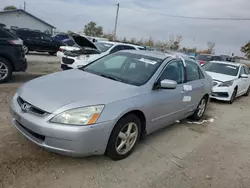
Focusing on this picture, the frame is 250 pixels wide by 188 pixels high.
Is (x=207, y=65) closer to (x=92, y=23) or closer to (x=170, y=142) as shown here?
(x=170, y=142)

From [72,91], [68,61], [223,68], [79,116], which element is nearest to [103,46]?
[68,61]

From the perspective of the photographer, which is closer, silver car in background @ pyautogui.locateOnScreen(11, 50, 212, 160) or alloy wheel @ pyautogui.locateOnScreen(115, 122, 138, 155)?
silver car in background @ pyautogui.locateOnScreen(11, 50, 212, 160)

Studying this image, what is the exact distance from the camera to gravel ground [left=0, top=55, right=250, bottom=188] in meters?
2.91

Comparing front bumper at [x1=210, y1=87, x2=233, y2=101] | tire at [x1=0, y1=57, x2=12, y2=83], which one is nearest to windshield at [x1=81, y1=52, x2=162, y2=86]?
tire at [x1=0, y1=57, x2=12, y2=83]

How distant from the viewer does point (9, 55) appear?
6.75 metres

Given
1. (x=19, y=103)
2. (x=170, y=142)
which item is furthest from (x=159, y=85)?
(x=19, y=103)

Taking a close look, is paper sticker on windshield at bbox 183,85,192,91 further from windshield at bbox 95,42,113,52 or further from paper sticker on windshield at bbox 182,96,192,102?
windshield at bbox 95,42,113,52

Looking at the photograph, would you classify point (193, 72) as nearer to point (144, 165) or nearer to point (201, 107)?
point (201, 107)

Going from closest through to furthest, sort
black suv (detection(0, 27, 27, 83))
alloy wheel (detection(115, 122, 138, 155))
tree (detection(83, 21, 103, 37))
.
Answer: alloy wheel (detection(115, 122, 138, 155)), black suv (detection(0, 27, 27, 83)), tree (detection(83, 21, 103, 37))

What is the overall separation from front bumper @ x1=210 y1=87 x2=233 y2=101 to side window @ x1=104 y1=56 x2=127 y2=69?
15.5ft

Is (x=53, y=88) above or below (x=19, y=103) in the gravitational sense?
above

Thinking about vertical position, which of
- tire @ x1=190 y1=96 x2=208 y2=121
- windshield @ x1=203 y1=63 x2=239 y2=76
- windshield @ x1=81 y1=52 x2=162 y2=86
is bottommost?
tire @ x1=190 y1=96 x2=208 y2=121

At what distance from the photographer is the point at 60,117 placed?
2.81 meters

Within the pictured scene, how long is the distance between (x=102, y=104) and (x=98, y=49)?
7344 mm
